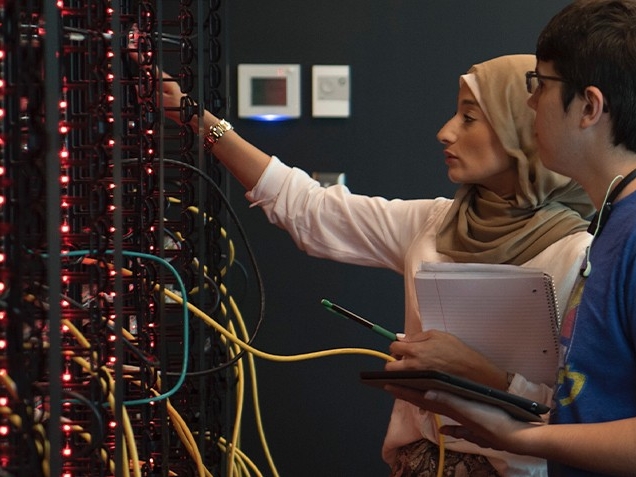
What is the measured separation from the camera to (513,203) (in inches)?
75.7

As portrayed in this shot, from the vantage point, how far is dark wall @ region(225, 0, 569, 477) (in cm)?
366

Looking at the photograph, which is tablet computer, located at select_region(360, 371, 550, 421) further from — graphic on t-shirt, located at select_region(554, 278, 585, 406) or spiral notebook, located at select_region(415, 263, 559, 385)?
spiral notebook, located at select_region(415, 263, 559, 385)

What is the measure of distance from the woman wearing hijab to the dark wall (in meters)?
1.50

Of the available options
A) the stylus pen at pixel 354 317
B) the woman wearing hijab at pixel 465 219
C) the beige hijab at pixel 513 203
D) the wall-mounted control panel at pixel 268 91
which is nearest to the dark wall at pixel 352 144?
the wall-mounted control panel at pixel 268 91

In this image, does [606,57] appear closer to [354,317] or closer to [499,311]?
[499,311]

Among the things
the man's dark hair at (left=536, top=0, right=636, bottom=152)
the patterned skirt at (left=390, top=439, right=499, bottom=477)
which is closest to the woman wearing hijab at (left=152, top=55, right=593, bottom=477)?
the patterned skirt at (left=390, top=439, right=499, bottom=477)

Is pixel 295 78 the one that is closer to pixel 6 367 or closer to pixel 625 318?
pixel 625 318

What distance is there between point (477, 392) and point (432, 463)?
51 centimetres

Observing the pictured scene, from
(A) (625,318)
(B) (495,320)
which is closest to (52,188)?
(A) (625,318)

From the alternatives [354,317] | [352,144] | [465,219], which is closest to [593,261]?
[354,317]

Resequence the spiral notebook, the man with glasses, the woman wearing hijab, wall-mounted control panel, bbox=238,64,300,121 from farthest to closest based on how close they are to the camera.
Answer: wall-mounted control panel, bbox=238,64,300,121 → the woman wearing hijab → the spiral notebook → the man with glasses

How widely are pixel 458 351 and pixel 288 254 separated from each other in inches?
81.8

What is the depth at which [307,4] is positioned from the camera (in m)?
3.65

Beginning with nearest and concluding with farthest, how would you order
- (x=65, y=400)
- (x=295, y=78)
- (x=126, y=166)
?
(x=65, y=400) → (x=126, y=166) → (x=295, y=78)
